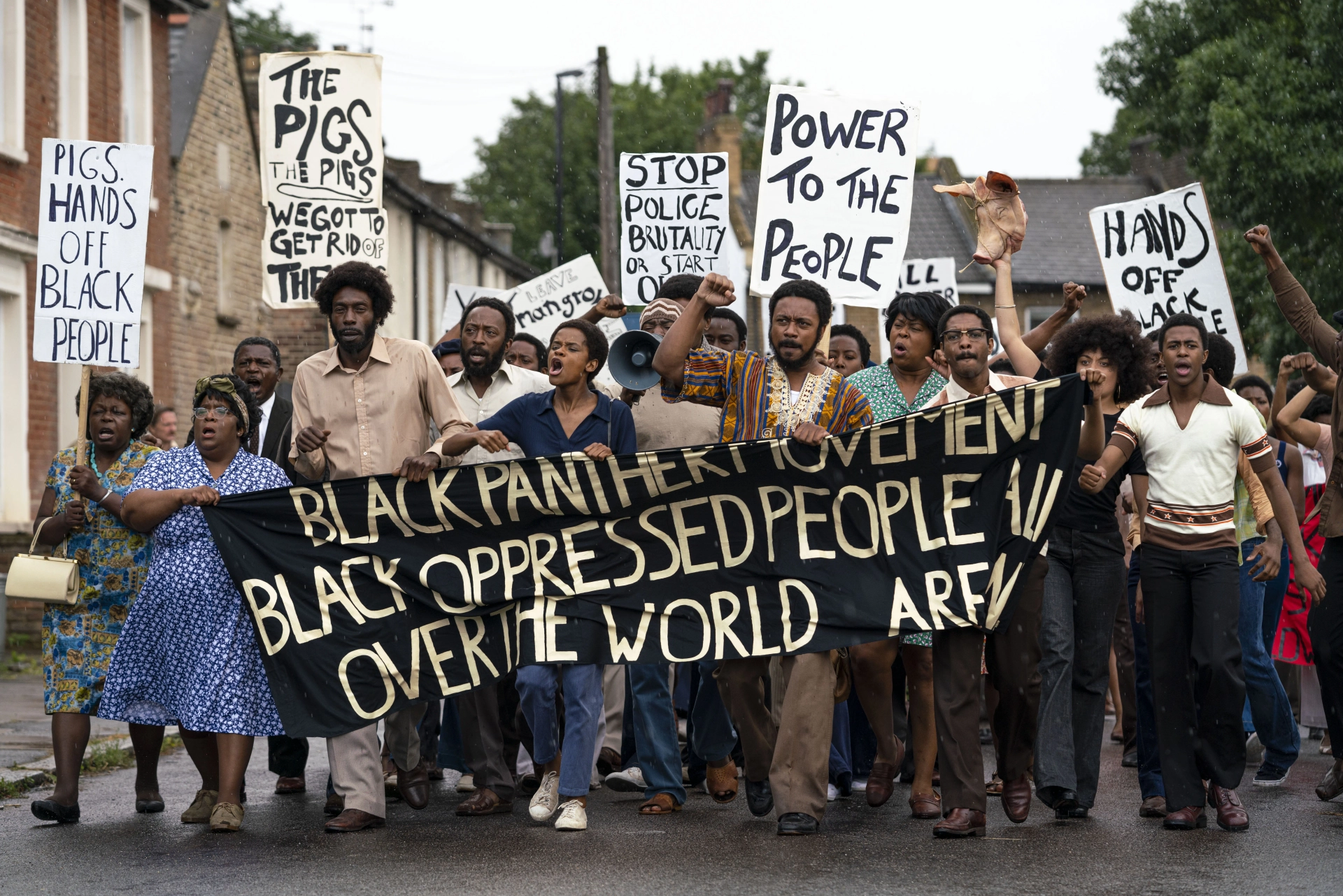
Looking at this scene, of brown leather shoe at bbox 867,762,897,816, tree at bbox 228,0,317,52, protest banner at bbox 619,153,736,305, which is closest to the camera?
brown leather shoe at bbox 867,762,897,816

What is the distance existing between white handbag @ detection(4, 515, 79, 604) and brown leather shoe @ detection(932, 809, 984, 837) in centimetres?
384

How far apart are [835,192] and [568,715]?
4.14 meters

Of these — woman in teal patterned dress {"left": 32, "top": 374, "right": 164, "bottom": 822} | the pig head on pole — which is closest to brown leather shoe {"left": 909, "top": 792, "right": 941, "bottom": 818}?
the pig head on pole

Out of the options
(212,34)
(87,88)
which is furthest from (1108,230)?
(212,34)

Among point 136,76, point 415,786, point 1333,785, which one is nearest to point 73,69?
point 136,76

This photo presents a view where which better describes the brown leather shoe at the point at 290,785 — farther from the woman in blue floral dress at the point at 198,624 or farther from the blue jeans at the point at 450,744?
the woman in blue floral dress at the point at 198,624

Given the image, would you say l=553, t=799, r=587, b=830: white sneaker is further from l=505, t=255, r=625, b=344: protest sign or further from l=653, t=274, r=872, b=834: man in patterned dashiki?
l=505, t=255, r=625, b=344: protest sign

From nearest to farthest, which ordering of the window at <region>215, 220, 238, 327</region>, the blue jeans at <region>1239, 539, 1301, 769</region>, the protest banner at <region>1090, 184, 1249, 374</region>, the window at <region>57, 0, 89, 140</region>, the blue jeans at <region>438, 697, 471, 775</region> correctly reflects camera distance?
the blue jeans at <region>438, 697, 471, 775</region> < the blue jeans at <region>1239, 539, 1301, 769</region> < the protest banner at <region>1090, 184, 1249, 374</region> < the window at <region>57, 0, 89, 140</region> < the window at <region>215, 220, 238, 327</region>

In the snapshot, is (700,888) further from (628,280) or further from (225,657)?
(628,280)

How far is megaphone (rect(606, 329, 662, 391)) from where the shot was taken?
26.4ft

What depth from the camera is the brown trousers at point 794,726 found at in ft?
23.8

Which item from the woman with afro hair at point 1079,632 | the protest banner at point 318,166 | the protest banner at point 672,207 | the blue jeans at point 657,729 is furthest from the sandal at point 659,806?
the protest banner at point 672,207

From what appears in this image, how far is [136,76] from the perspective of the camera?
22.7 meters

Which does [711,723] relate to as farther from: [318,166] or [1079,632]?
[318,166]
